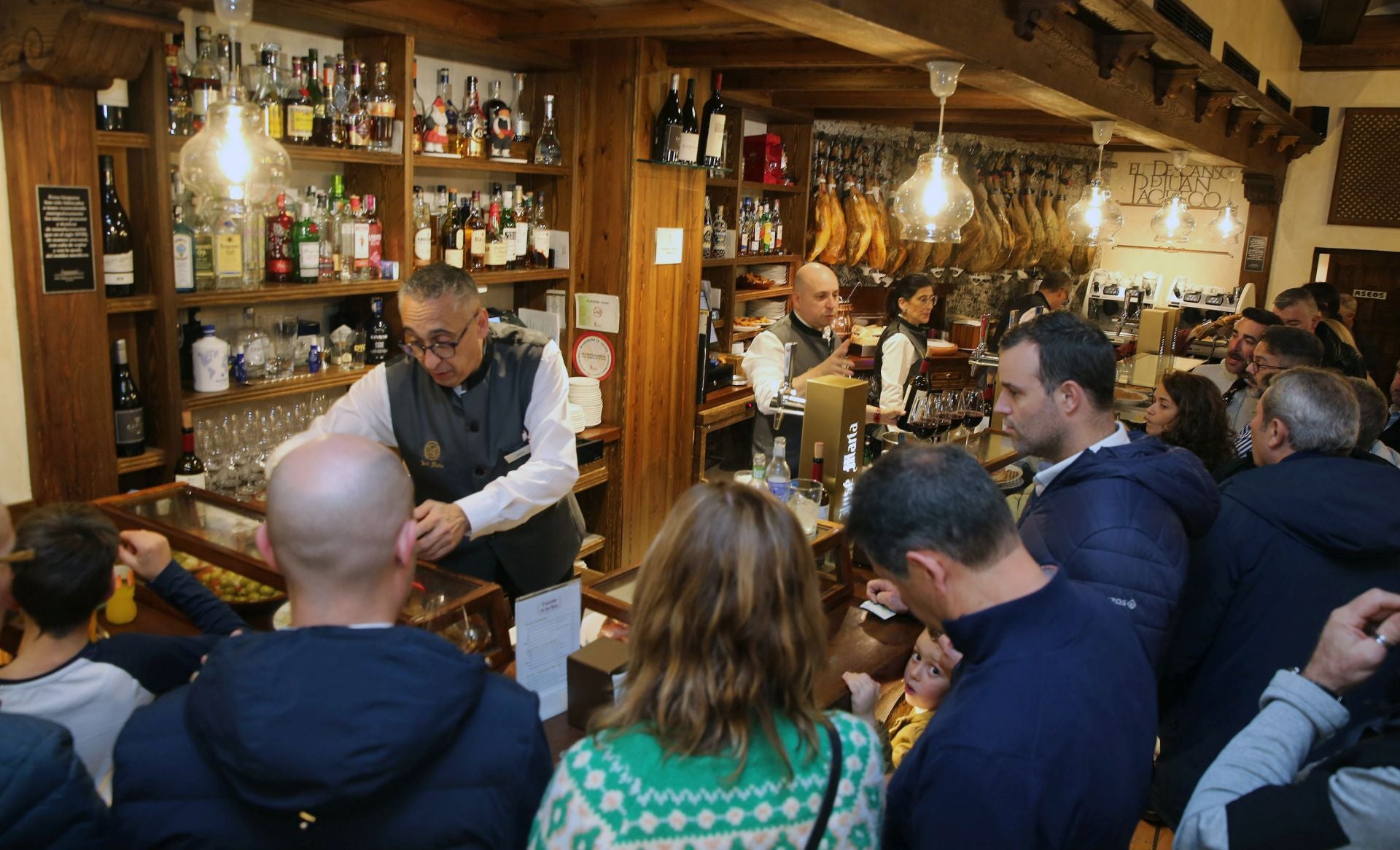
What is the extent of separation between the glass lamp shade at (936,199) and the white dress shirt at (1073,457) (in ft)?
5.02

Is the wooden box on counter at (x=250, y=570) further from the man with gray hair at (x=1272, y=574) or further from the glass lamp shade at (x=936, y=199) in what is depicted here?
the glass lamp shade at (x=936, y=199)

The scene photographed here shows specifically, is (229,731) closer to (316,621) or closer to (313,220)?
(316,621)

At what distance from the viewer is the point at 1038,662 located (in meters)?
1.44

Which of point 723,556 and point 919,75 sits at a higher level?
point 919,75

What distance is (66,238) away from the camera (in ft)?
9.26

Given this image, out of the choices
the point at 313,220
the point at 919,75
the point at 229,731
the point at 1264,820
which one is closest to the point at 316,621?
the point at 229,731

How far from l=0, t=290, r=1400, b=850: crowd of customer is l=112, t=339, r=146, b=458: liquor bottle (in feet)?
4.15

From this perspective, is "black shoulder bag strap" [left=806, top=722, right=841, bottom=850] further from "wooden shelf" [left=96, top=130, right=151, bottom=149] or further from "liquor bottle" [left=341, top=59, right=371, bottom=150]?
"liquor bottle" [left=341, top=59, right=371, bottom=150]

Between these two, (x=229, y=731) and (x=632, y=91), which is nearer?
(x=229, y=731)

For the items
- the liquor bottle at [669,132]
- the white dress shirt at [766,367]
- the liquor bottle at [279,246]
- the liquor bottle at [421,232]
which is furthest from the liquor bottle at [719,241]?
the liquor bottle at [279,246]

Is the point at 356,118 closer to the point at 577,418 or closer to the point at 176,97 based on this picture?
the point at 176,97

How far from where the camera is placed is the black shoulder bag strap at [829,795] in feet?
4.01

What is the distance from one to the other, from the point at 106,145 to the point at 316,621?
2.31 m

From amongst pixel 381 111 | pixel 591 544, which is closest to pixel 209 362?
pixel 381 111
